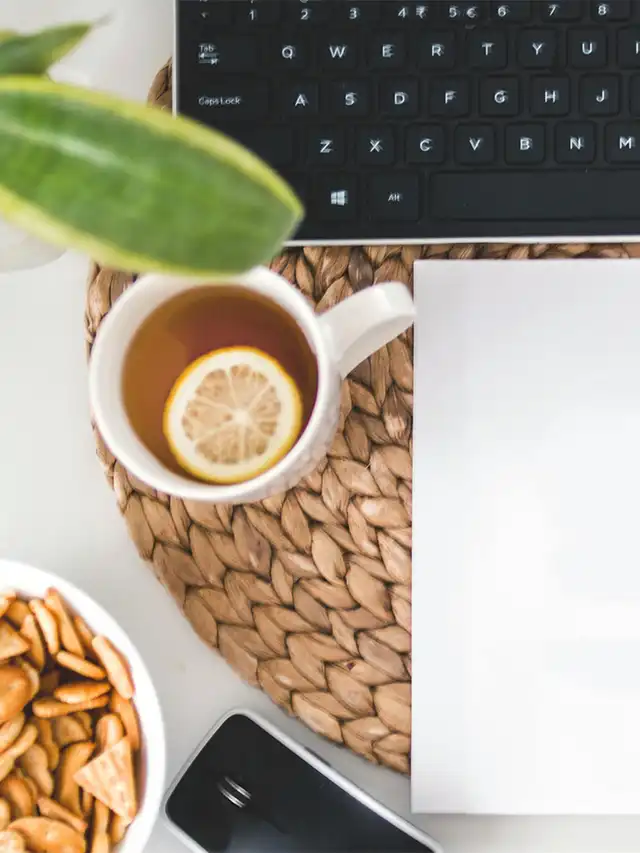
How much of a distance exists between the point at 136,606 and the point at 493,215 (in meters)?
0.25

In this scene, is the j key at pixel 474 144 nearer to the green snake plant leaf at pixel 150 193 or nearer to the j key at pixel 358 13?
the j key at pixel 358 13

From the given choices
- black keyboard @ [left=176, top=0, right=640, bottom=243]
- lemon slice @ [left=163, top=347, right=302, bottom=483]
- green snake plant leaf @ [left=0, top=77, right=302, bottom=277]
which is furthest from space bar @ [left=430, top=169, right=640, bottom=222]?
green snake plant leaf @ [left=0, top=77, right=302, bottom=277]

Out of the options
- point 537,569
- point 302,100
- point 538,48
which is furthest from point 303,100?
point 537,569

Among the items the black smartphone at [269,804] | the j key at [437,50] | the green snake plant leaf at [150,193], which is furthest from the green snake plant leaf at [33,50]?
the black smartphone at [269,804]

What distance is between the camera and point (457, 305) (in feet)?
1.37

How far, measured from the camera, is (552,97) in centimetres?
40

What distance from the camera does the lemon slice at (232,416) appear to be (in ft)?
1.20

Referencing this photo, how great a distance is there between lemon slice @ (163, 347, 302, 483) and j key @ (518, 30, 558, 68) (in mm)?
174

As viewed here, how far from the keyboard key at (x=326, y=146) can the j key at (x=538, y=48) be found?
86 millimetres

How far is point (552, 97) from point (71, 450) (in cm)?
28

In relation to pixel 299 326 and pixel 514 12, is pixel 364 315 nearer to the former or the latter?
pixel 299 326

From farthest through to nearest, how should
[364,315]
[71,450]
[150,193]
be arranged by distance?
[71,450] → [364,315] → [150,193]

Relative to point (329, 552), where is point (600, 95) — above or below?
above

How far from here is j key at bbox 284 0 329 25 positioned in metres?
0.41
